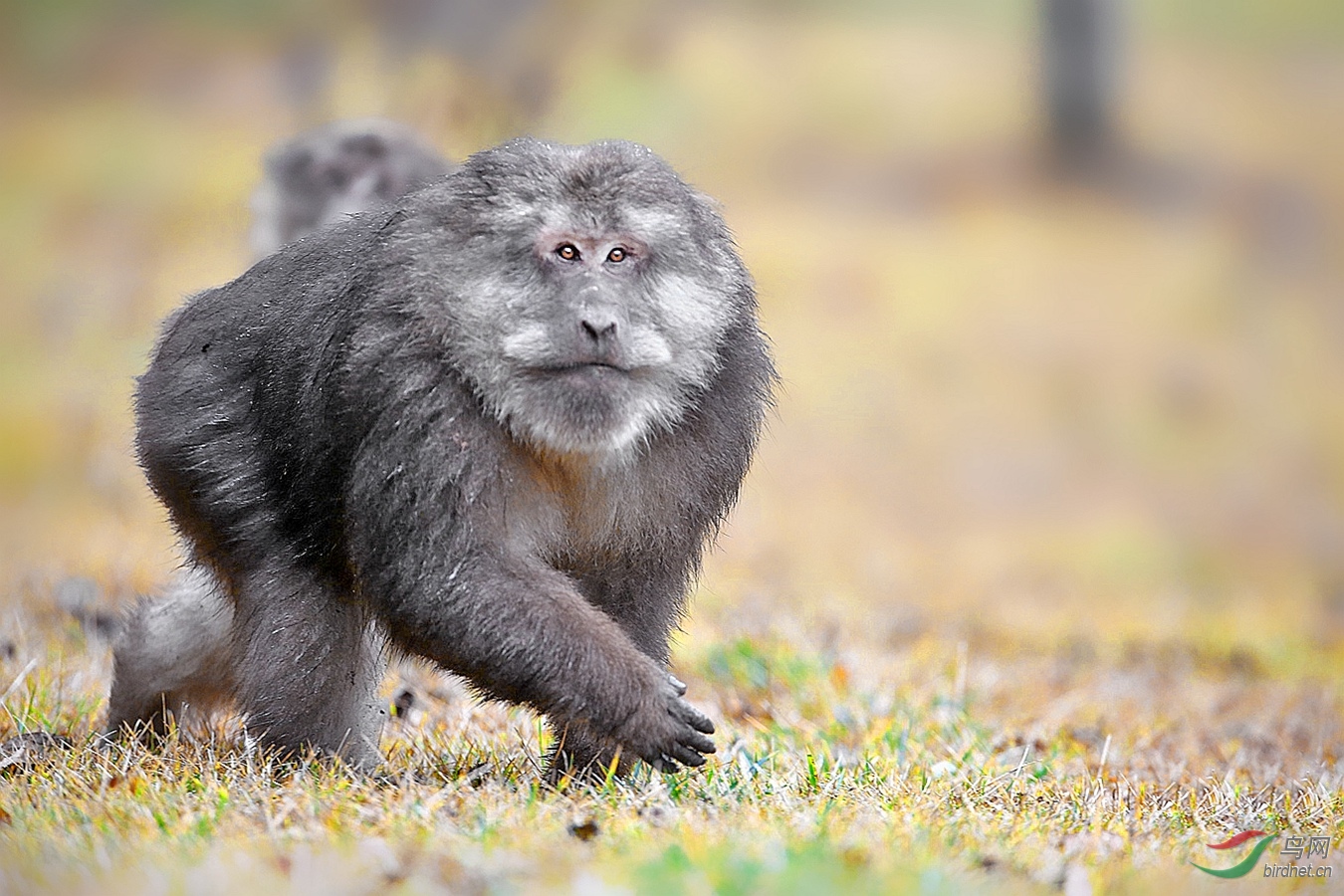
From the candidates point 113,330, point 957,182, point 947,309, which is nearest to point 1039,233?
point 957,182

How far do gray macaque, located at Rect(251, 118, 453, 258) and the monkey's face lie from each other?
15.2ft

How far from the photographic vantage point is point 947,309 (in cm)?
1575

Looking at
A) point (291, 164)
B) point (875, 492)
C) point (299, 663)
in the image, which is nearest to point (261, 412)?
point (299, 663)

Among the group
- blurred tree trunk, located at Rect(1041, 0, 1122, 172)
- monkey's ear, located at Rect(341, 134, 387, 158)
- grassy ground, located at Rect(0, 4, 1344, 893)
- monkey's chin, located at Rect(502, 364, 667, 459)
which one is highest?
blurred tree trunk, located at Rect(1041, 0, 1122, 172)

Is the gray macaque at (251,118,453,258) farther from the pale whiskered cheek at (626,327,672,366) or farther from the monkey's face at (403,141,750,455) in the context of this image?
the pale whiskered cheek at (626,327,672,366)

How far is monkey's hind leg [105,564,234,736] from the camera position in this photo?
17.0ft

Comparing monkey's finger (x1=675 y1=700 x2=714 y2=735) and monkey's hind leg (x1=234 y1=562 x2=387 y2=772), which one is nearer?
monkey's finger (x1=675 y1=700 x2=714 y2=735)

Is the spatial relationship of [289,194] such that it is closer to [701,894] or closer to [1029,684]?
[1029,684]

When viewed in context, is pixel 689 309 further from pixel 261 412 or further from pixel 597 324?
pixel 261 412

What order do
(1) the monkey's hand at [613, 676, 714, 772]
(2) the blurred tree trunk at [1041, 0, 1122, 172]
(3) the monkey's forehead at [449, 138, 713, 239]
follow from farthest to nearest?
1. (2) the blurred tree trunk at [1041, 0, 1122, 172]
2. (3) the monkey's forehead at [449, 138, 713, 239]
3. (1) the monkey's hand at [613, 676, 714, 772]

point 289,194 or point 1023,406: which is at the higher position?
point 289,194

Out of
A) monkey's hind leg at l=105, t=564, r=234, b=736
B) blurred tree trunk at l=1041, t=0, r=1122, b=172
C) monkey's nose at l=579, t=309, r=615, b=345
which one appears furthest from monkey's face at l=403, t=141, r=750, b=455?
blurred tree trunk at l=1041, t=0, r=1122, b=172

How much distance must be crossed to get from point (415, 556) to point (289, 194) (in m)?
5.90

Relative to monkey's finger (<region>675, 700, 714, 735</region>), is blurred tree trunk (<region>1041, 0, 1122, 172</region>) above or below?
above
